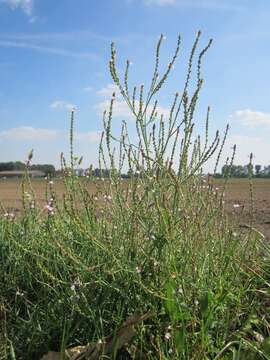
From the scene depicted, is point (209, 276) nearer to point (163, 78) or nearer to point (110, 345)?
point (110, 345)

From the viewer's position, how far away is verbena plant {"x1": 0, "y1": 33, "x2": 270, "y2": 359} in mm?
2520

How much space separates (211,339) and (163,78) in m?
1.26

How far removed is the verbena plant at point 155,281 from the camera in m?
2.52

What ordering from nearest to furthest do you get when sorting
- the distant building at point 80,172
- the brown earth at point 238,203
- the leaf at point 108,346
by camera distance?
the leaf at point 108,346 < the distant building at point 80,172 < the brown earth at point 238,203

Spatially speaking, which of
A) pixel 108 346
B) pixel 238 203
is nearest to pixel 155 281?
pixel 108 346

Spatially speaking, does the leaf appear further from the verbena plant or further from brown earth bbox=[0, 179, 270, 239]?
brown earth bbox=[0, 179, 270, 239]

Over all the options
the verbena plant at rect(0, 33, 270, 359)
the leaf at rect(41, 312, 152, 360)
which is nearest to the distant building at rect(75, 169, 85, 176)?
the verbena plant at rect(0, 33, 270, 359)

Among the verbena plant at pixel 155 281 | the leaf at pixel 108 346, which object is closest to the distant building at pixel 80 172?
the verbena plant at pixel 155 281

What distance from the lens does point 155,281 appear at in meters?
2.71

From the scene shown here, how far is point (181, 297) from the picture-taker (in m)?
2.59

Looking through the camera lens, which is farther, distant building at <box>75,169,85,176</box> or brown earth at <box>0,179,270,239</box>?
brown earth at <box>0,179,270,239</box>

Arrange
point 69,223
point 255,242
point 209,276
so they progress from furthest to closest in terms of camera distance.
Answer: point 69,223 → point 255,242 → point 209,276

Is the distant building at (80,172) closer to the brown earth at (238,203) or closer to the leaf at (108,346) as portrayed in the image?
the brown earth at (238,203)

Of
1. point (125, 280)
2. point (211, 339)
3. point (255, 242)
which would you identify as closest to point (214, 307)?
point (211, 339)
